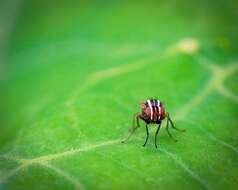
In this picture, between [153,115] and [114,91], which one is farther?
[114,91]

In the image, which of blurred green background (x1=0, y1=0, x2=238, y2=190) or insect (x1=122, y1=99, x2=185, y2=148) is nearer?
blurred green background (x1=0, y1=0, x2=238, y2=190)

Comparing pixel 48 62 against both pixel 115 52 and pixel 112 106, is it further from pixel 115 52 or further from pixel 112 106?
pixel 112 106

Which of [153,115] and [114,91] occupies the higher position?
[114,91]

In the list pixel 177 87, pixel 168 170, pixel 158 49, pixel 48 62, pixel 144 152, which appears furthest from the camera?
pixel 48 62

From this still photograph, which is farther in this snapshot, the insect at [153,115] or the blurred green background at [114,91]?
A: the insect at [153,115]

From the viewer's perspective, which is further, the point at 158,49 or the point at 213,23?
the point at 213,23

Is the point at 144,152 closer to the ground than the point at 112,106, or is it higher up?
closer to the ground

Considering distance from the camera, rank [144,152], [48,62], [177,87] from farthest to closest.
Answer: [48,62] < [177,87] < [144,152]

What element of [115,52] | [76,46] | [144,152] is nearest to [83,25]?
[76,46]
